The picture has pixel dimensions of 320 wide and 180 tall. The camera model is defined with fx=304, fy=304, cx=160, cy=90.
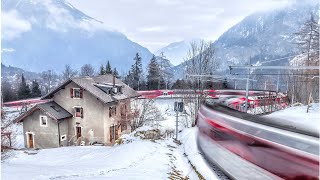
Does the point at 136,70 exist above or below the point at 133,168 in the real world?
above

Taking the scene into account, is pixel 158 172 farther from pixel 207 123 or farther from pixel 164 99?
pixel 164 99

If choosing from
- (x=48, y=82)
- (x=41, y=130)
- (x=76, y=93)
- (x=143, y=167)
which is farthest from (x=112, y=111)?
(x=48, y=82)

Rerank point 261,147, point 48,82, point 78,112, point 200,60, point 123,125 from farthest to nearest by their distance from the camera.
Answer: point 48,82, point 123,125, point 78,112, point 200,60, point 261,147

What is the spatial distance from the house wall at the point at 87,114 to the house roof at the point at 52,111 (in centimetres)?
46

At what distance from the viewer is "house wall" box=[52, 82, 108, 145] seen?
84.8 ft

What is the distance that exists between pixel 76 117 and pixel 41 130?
315 centimetres

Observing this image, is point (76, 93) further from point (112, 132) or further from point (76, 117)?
point (112, 132)

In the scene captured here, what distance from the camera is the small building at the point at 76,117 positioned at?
25766 mm

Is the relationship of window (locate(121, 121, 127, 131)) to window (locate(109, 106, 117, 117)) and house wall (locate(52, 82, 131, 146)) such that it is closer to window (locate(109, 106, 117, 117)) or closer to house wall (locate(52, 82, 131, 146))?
house wall (locate(52, 82, 131, 146))

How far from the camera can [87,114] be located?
2636 centimetres

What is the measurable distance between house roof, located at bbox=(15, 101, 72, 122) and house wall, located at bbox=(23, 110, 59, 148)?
21.1 inches

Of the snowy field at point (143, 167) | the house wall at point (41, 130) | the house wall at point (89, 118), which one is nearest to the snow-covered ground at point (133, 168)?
the snowy field at point (143, 167)

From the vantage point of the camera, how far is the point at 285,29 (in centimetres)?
12888

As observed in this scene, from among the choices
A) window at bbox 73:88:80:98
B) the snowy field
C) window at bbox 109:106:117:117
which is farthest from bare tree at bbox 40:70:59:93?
the snowy field
